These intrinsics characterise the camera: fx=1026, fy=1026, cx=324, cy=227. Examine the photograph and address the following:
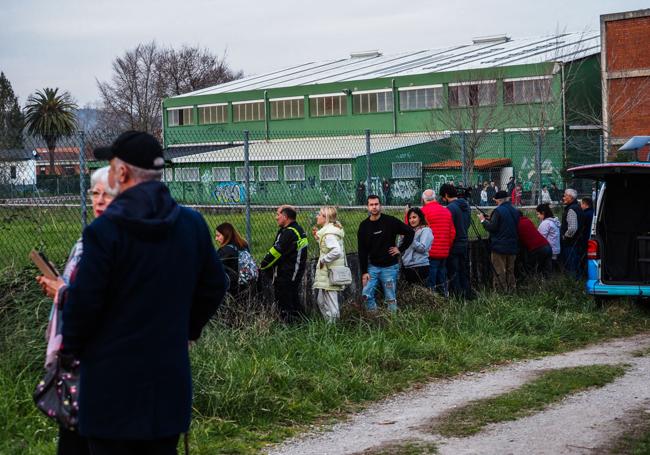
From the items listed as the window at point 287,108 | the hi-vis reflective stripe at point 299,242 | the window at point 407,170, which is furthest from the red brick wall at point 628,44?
the hi-vis reflective stripe at point 299,242

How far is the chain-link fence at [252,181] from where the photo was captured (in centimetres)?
948

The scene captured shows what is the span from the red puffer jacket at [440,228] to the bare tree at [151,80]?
67715mm

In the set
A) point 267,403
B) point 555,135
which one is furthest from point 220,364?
point 555,135

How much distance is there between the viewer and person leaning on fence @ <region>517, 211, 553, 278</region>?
15.9 m

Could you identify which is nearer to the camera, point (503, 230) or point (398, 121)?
point (503, 230)

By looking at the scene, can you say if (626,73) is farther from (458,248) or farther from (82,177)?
Answer: (82,177)

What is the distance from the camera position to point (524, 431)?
7.57 metres

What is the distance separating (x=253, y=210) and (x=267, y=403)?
16.6ft

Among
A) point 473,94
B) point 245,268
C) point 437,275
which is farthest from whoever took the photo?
point 473,94

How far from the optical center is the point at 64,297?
450 centimetres

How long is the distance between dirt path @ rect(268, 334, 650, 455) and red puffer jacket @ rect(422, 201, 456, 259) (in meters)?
3.85

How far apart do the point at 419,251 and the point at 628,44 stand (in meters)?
34.8

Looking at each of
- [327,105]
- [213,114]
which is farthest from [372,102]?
[213,114]

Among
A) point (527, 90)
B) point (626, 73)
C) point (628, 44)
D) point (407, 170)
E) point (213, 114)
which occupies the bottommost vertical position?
point (407, 170)
